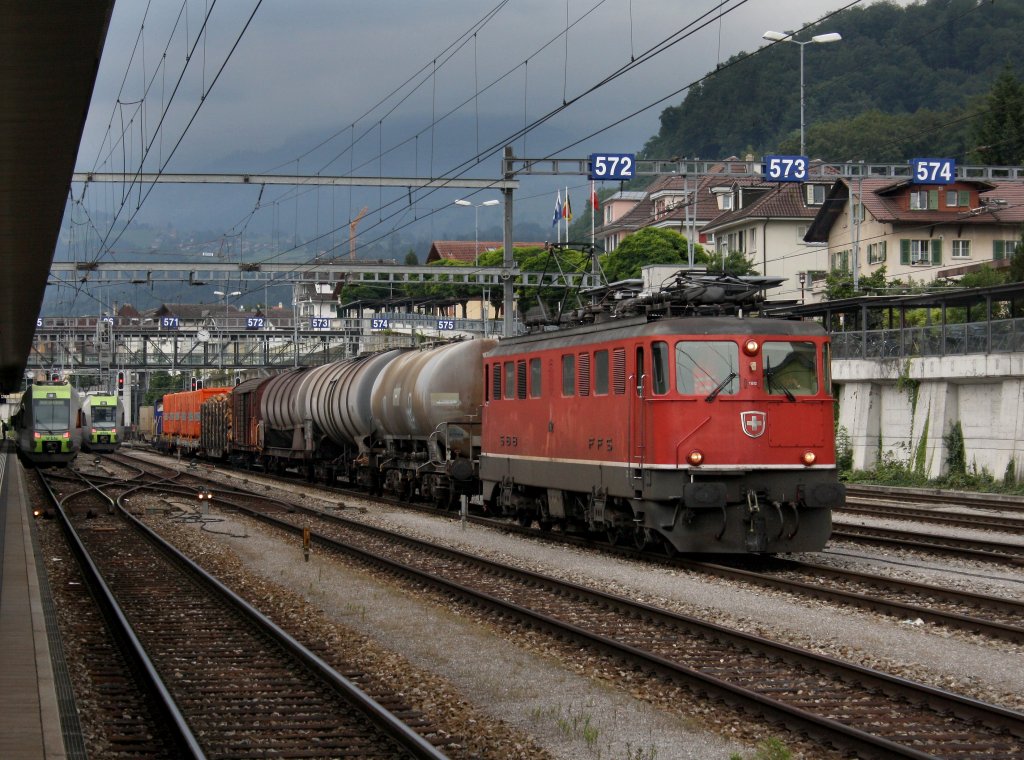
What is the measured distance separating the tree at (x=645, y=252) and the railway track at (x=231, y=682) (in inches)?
2820

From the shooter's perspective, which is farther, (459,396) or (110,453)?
(110,453)

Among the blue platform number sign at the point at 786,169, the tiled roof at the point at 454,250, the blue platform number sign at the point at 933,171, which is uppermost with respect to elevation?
the tiled roof at the point at 454,250

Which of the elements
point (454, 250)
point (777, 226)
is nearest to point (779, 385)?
point (777, 226)

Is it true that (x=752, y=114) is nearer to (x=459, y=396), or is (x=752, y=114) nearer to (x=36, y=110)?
(x=459, y=396)

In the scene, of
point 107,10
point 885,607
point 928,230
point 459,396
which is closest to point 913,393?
point 459,396

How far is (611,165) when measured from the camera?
3372 centimetres

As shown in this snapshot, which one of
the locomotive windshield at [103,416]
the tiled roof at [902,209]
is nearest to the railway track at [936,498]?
the tiled roof at [902,209]

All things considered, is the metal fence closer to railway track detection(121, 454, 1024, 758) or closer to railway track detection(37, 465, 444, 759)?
railway track detection(121, 454, 1024, 758)

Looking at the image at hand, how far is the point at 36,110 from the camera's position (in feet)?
36.8

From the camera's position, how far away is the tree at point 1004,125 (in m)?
89.6

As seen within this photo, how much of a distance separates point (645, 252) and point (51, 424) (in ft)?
149

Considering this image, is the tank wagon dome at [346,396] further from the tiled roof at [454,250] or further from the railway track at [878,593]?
the tiled roof at [454,250]

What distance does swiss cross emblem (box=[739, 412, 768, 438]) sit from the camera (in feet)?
54.3

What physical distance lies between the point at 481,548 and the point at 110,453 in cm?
6124
